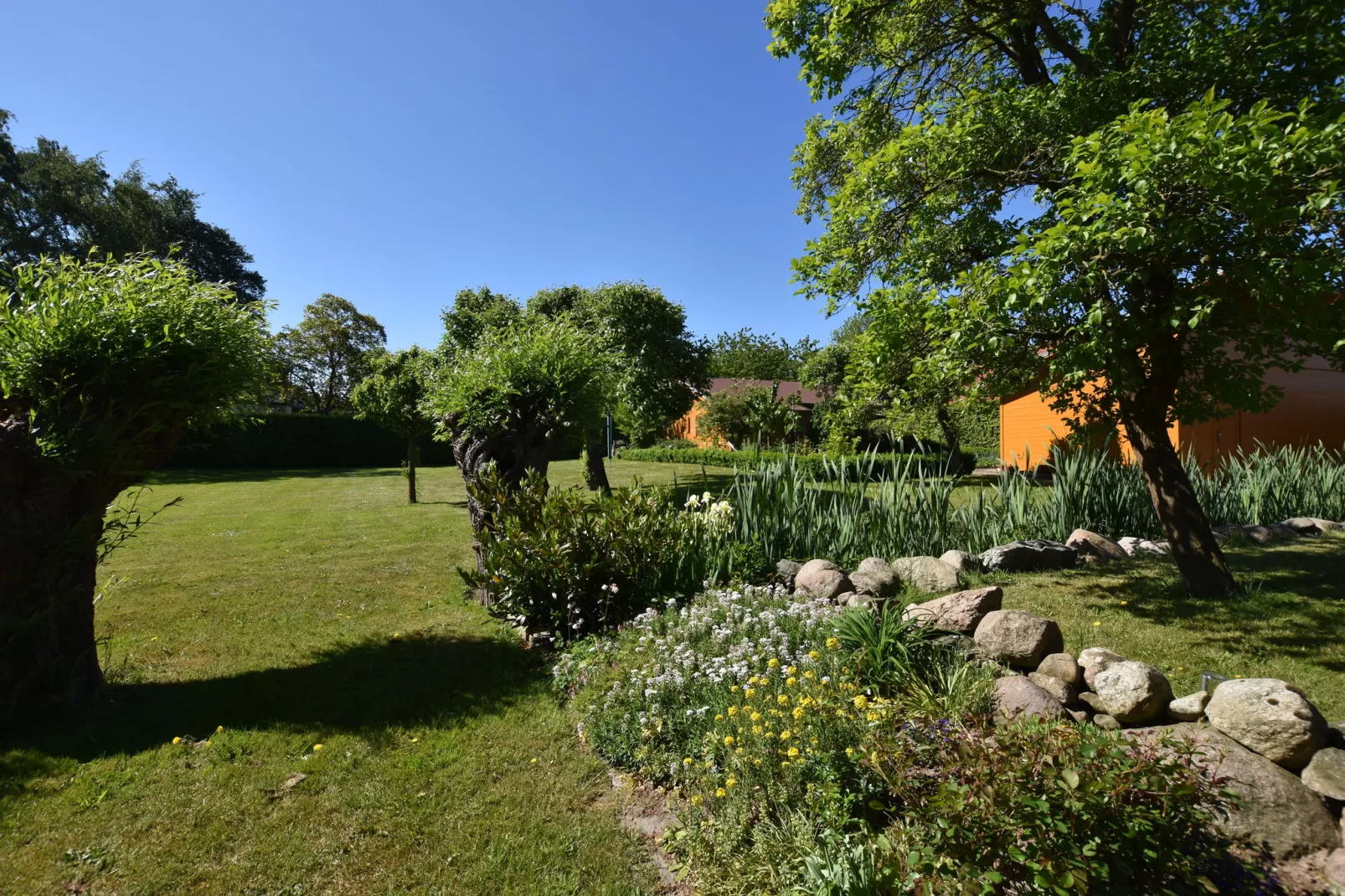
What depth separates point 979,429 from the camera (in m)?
22.6

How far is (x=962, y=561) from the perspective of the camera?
5844mm

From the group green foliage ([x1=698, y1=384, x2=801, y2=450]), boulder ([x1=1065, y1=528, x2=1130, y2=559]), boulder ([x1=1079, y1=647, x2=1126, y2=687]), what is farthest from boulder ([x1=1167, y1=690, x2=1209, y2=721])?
green foliage ([x1=698, y1=384, x2=801, y2=450])

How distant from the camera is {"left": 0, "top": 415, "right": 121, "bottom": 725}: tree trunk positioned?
3.56 m

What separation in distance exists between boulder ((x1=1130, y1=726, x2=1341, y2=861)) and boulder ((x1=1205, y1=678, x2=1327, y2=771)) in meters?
0.07

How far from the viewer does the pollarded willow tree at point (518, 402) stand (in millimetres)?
6363

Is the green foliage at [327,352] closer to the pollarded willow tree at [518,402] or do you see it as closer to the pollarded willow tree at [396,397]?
the pollarded willow tree at [396,397]

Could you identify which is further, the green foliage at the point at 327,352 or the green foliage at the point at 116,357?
the green foliage at the point at 327,352

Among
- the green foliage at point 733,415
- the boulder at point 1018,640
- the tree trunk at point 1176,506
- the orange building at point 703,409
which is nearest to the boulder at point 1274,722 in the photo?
the boulder at point 1018,640

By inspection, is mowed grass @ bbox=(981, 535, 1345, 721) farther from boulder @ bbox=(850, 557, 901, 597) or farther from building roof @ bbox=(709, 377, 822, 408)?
building roof @ bbox=(709, 377, 822, 408)

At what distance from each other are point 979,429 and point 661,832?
22.8m

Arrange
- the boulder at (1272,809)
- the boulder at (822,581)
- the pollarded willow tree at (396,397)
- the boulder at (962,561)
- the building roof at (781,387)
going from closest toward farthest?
the boulder at (1272,809) → the boulder at (822,581) → the boulder at (962,561) → the pollarded willow tree at (396,397) → the building roof at (781,387)

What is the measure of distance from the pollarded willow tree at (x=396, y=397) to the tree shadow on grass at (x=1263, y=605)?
1218 cm

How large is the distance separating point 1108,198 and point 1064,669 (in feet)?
8.68

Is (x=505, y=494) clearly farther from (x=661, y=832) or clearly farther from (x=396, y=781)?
(x=661, y=832)
